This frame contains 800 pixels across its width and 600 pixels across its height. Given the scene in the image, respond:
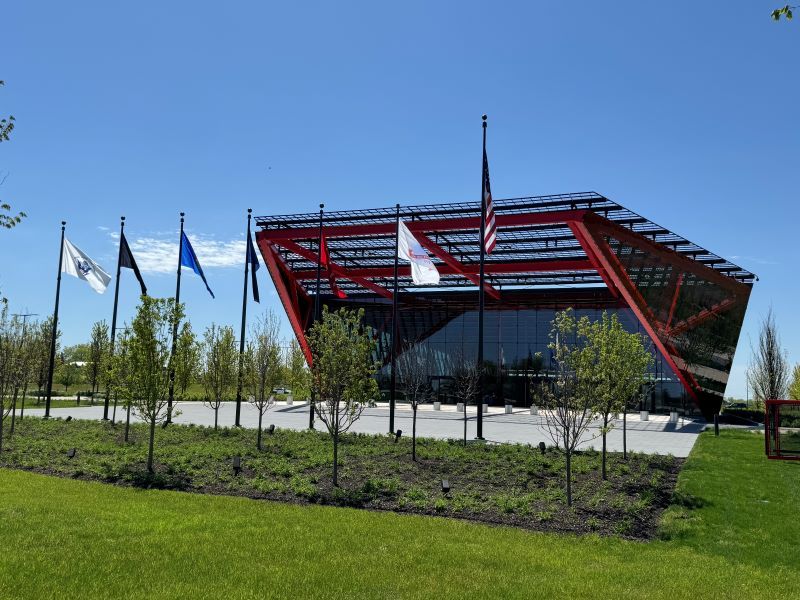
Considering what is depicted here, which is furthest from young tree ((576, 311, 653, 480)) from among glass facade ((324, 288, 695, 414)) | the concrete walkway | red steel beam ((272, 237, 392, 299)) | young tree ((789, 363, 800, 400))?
young tree ((789, 363, 800, 400))

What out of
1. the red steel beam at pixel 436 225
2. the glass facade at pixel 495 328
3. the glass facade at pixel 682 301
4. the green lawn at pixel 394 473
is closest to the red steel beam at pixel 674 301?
the glass facade at pixel 682 301

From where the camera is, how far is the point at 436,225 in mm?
36781

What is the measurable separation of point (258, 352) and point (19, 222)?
14448 millimetres

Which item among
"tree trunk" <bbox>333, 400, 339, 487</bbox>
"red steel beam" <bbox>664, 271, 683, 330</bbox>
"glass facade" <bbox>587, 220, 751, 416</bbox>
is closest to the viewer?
"tree trunk" <bbox>333, 400, 339, 487</bbox>

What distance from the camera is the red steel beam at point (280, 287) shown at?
4678 cm

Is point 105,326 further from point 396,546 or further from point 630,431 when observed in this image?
point 396,546

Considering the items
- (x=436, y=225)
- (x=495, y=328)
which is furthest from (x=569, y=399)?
(x=495, y=328)

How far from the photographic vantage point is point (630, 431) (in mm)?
31609

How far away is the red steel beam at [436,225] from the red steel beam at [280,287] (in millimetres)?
3837

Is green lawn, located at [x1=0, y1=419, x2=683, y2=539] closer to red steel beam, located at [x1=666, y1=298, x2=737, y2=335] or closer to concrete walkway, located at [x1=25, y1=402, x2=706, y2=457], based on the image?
concrete walkway, located at [x1=25, y1=402, x2=706, y2=457]

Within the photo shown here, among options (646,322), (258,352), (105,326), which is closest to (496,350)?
(646,322)

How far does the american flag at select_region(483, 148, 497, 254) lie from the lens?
2206 cm

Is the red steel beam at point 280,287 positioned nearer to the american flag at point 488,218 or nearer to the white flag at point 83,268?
the white flag at point 83,268

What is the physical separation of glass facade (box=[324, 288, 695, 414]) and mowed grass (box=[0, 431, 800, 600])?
133 ft
